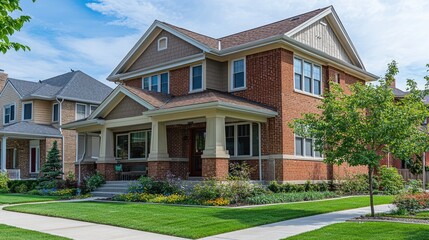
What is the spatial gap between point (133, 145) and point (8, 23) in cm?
1790

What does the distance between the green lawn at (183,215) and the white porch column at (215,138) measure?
3.68 m

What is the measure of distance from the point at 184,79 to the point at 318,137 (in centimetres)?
1097

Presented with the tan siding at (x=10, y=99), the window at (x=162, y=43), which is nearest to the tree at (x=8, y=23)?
the window at (x=162, y=43)

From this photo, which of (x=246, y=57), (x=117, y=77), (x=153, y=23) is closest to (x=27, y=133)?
(x=117, y=77)

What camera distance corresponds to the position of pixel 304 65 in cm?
2138

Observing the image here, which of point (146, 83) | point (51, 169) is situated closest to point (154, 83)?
point (146, 83)

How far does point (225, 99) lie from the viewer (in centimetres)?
1869

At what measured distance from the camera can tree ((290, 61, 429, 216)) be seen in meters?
11.9

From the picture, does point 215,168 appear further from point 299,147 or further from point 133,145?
point 133,145

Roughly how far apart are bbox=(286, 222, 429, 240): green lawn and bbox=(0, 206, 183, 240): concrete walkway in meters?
3.00

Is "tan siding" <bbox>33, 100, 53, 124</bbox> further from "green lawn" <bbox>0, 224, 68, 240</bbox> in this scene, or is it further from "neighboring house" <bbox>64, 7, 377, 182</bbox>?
"green lawn" <bbox>0, 224, 68, 240</bbox>

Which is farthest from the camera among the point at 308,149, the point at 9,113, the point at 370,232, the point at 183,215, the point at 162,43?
the point at 9,113

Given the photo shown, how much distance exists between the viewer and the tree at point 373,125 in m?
11.9

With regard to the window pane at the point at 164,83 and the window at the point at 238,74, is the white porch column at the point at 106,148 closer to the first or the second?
the window pane at the point at 164,83
